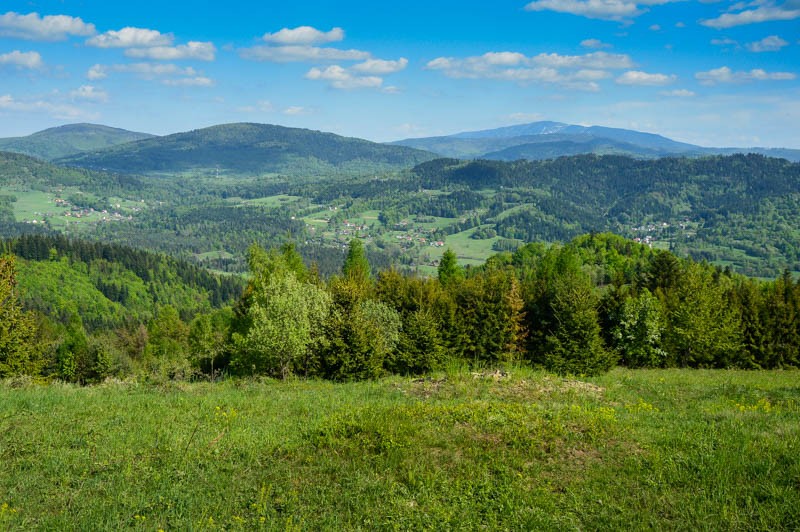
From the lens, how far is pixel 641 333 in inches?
1918

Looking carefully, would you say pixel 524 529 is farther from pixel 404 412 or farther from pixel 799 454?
pixel 799 454

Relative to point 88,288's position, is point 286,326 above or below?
above

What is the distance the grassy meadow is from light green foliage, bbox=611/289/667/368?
105ft

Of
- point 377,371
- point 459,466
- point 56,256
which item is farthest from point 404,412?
point 56,256

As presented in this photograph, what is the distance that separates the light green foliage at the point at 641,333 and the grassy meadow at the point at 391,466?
105 feet

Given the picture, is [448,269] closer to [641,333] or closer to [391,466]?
[641,333]

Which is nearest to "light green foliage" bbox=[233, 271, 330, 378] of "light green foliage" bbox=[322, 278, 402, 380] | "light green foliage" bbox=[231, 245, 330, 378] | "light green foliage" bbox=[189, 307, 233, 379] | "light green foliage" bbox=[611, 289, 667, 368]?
"light green foliage" bbox=[231, 245, 330, 378]

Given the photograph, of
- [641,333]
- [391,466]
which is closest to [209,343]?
[641,333]

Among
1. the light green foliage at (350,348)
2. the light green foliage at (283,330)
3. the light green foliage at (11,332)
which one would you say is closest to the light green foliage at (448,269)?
the light green foliage at (283,330)

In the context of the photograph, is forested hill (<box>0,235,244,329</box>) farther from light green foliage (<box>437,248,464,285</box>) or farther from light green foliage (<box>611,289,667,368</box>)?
light green foliage (<box>611,289,667,368</box>)

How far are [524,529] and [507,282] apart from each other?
153 feet

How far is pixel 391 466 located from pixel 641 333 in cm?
4325

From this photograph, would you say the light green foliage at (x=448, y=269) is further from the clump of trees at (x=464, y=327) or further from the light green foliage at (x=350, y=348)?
the light green foliage at (x=350, y=348)

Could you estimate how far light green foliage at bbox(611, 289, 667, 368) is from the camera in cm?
4822
